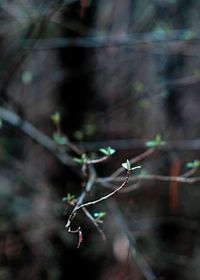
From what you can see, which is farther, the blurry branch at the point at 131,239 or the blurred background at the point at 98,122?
the blurred background at the point at 98,122

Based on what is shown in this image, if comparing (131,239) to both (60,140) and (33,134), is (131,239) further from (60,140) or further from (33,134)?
(33,134)

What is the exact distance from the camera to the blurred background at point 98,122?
2.69 m

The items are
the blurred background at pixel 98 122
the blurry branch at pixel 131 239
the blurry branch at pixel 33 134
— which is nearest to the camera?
the blurry branch at pixel 131 239

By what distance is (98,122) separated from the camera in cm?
298

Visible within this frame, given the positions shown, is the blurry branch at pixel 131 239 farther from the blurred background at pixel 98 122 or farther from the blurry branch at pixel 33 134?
the blurry branch at pixel 33 134

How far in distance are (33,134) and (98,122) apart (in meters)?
0.63

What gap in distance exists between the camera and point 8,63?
8.45ft

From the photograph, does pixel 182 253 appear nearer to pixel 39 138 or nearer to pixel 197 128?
→ pixel 197 128

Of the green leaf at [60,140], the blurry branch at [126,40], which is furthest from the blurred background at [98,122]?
the green leaf at [60,140]

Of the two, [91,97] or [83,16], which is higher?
[83,16]

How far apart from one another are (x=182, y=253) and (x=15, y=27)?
78.5 inches

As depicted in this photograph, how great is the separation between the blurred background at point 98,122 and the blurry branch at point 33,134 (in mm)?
13

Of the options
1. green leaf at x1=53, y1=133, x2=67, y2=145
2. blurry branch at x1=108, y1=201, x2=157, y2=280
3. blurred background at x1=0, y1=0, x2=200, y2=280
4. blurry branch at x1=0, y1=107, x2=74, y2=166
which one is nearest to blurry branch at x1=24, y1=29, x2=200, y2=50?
blurred background at x1=0, y1=0, x2=200, y2=280

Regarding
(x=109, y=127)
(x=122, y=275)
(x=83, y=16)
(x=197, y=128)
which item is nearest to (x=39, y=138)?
(x=83, y=16)
